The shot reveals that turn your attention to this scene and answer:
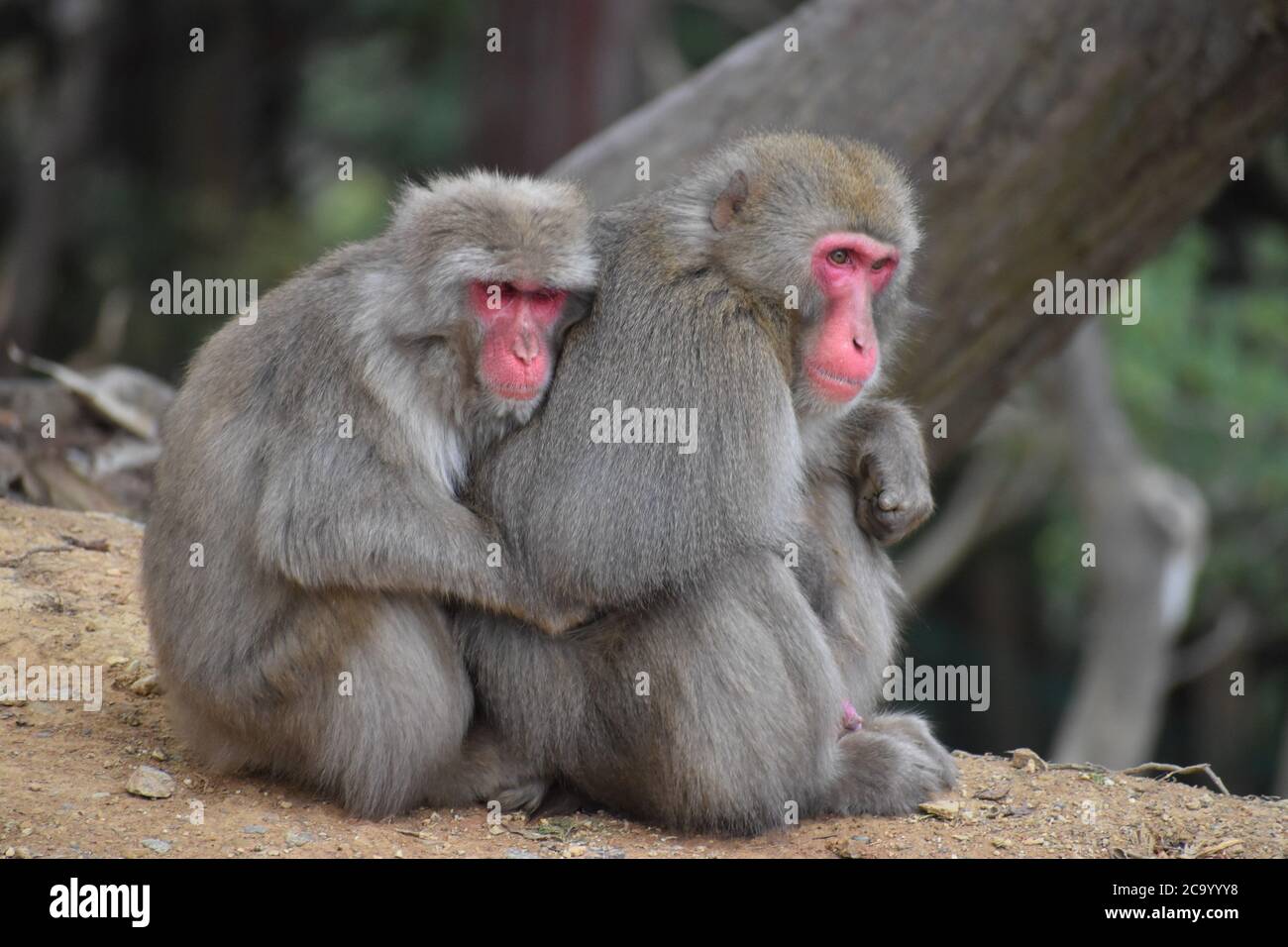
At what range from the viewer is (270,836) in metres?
4.62

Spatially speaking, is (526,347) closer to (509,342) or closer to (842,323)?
(509,342)

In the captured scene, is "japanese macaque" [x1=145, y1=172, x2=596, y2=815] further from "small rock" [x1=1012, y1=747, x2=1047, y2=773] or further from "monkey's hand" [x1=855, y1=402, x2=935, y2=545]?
"small rock" [x1=1012, y1=747, x2=1047, y2=773]

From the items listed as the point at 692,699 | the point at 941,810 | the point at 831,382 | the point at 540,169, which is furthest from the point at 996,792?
the point at 540,169

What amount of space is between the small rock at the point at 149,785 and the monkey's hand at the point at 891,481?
7.93ft

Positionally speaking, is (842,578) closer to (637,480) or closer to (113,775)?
(637,480)

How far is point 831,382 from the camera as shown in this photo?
494 centimetres

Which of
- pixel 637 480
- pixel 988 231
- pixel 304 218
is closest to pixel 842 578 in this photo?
pixel 637 480

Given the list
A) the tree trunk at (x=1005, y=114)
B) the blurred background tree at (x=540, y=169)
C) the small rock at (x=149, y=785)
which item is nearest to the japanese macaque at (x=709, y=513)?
the small rock at (x=149, y=785)

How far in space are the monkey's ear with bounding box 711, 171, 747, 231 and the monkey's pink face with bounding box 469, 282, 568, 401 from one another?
669 millimetres

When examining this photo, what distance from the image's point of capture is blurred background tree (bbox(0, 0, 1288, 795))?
14.2 m

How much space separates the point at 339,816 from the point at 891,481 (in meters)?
2.09

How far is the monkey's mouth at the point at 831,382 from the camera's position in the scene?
4.93 m
